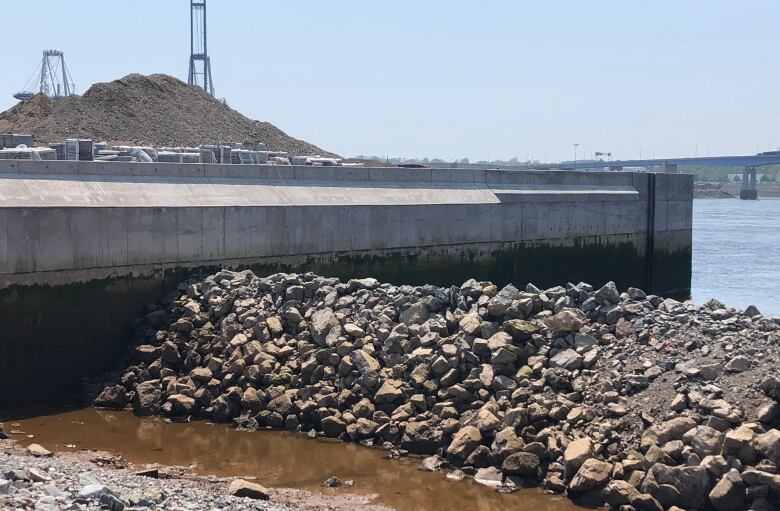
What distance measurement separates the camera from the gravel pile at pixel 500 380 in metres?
13.8

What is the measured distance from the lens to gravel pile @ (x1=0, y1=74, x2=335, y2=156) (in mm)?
49312

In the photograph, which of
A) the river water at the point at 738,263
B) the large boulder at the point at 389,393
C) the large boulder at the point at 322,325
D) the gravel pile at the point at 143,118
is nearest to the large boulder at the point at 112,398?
→ the large boulder at the point at 322,325

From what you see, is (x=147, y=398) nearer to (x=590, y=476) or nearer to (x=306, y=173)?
(x=590, y=476)

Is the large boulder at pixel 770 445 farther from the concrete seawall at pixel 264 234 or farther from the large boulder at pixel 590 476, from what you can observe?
the concrete seawall at pixel 264 234

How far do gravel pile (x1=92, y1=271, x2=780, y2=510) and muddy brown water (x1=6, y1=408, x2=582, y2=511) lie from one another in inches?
12.8

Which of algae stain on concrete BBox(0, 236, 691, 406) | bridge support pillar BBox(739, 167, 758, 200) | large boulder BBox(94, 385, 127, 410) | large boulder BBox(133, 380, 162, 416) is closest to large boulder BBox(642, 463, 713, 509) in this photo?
large boulder BBox(133, 380, 162, 416)

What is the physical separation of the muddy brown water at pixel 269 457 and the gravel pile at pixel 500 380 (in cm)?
33

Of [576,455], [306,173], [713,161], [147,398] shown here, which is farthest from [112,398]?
[713,161]

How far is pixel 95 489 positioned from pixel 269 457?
555 cm

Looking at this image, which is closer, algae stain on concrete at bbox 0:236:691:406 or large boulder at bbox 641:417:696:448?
large boulder at bbox 641:417:696:448

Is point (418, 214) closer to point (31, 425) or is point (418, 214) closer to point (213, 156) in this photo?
point (213, 156)

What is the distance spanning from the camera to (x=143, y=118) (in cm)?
5194

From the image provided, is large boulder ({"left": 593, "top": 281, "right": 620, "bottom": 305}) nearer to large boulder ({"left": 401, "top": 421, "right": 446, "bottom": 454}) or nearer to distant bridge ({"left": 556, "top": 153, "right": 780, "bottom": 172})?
large boulder ({"left": 401, "top": 421, "right": 446, "bottom": 454})

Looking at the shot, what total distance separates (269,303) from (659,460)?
8519 mm
